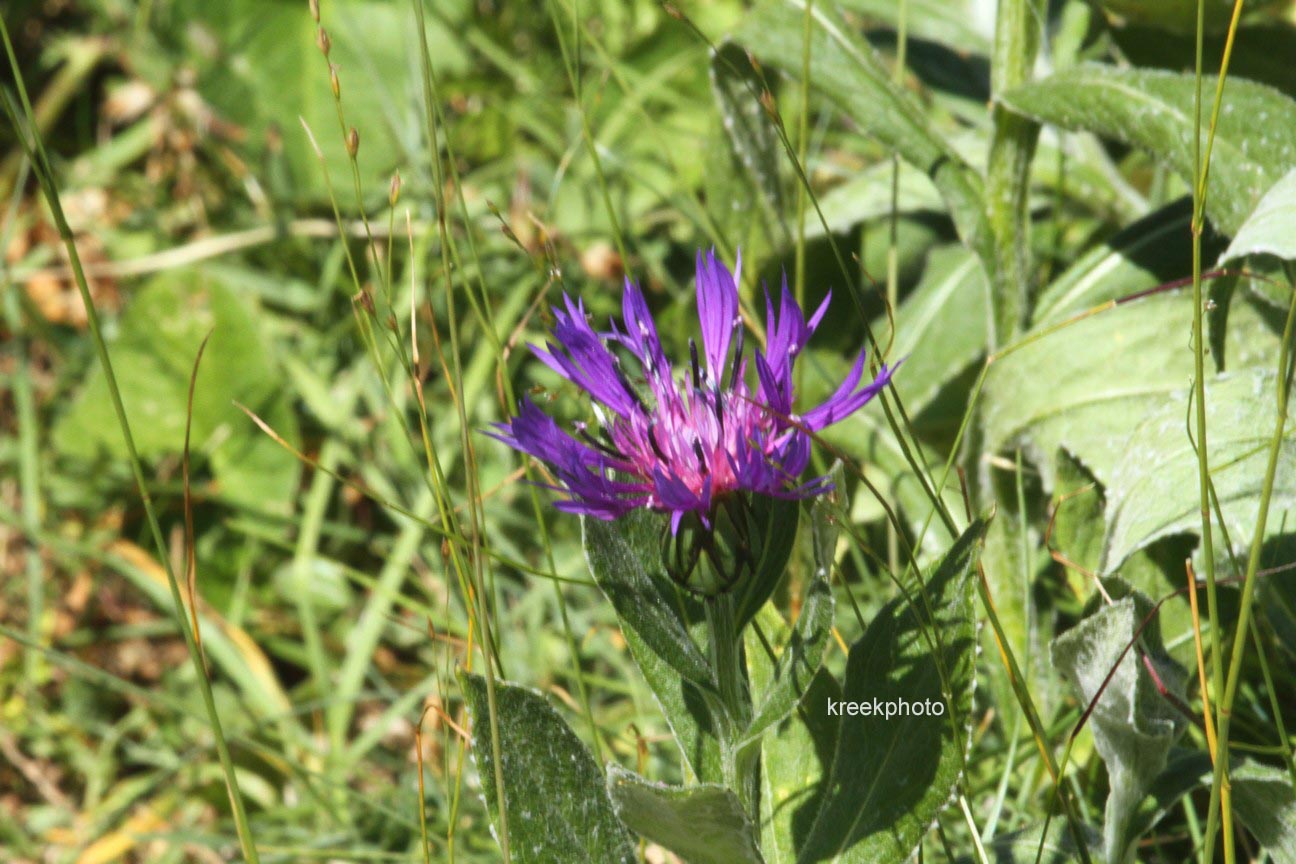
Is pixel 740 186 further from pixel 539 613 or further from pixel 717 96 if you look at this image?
pixel 539 613

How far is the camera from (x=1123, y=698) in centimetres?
99

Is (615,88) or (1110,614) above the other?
(615,88)

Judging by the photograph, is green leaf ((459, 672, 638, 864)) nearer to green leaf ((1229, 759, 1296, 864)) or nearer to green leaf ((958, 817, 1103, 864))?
green leaf ((958, 817, 1103, 864))

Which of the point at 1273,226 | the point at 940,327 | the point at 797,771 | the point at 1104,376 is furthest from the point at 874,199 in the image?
the point at 797,771

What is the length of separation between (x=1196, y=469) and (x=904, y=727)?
0.38 meters

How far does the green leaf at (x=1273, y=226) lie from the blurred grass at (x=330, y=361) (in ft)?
1.27

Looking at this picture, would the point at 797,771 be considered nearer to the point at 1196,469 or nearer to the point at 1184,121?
the point at 1196,469

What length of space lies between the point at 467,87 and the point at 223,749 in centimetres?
210

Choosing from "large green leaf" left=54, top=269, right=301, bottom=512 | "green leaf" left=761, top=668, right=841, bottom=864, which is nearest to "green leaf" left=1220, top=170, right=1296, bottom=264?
"green leaf" left=761, top=668, right=841, bottom=864

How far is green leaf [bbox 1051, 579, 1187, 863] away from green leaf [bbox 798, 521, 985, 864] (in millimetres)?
102

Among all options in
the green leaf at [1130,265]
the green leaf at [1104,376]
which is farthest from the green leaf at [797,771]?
the green leaf at [1130,265]

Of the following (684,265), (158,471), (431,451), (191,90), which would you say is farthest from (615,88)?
(431,451)

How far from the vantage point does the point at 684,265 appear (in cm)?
233

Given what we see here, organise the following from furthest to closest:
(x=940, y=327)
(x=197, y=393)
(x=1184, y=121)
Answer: (x=197, y=393) → (x=940, y=327) → (x=1184, y=121)
